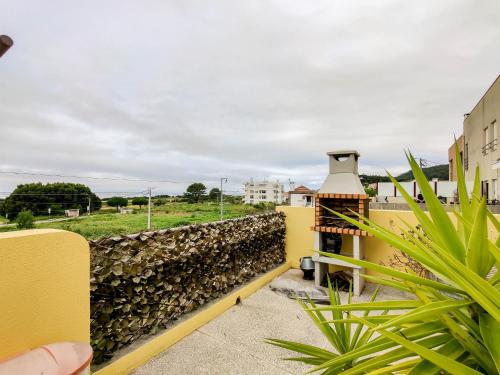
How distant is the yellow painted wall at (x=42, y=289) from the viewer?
171 centimetres

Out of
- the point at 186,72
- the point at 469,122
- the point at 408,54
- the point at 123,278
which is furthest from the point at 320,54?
the point at 469,122

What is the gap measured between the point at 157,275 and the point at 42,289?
1.29m

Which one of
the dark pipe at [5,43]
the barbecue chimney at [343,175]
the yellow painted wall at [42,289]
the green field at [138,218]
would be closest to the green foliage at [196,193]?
the green field at [138,218]

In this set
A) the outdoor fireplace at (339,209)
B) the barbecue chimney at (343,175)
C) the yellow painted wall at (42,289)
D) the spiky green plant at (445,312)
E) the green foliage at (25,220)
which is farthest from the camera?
the green foliage at (25,220)

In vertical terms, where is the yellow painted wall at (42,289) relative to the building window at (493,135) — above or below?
below

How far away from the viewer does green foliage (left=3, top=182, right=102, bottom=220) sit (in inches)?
222

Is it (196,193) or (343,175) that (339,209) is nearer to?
(343,175)

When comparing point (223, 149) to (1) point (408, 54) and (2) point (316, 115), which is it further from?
(1) point (408, 54)

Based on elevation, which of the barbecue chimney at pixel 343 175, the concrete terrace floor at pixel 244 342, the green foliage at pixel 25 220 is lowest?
the concrete terrace floor at pixel 244 342

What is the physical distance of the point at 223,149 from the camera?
2108cm

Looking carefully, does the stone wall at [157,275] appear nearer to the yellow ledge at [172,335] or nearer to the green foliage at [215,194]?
the yellow ledge at [172,335]

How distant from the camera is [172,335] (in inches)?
123

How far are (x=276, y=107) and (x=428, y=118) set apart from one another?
23.9 feet

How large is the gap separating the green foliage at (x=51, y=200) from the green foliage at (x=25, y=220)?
0.10 metres
